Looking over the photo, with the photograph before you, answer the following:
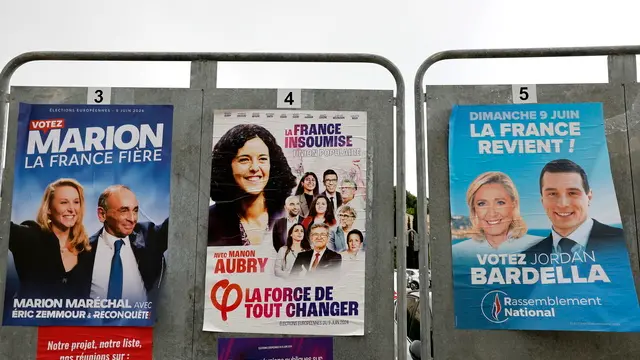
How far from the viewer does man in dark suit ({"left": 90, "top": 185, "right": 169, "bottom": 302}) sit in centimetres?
432

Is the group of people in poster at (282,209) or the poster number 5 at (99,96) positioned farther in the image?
the poster number 5 at (99,96)

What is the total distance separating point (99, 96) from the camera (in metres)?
4.57

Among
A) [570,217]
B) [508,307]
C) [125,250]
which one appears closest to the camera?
[508,307]

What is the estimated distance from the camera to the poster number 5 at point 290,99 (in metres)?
4.52

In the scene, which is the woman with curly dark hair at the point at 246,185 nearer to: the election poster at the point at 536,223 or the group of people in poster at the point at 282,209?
the group of people in poster at the point at 282,209

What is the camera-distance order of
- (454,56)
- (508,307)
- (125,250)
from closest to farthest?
(508,307)
(125,250)
(454,56)

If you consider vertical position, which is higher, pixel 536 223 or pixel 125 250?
pixel 536 223

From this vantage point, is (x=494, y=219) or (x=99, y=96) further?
(x=99, y=96)

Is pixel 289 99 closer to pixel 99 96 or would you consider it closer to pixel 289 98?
pixel 289 98

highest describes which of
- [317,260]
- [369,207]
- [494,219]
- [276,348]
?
[369,207]

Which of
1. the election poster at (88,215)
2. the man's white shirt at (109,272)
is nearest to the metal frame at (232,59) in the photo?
the election poster at (88,215)

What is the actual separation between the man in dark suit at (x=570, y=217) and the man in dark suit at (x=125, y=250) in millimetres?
2958

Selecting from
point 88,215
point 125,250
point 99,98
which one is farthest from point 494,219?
point 99,98

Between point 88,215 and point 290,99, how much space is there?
1.92 meters
